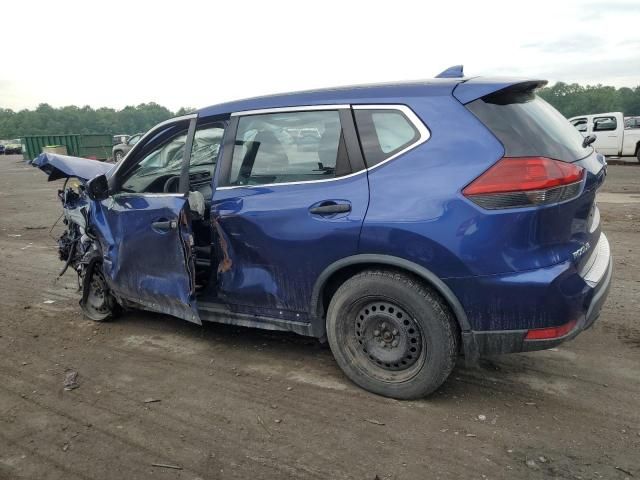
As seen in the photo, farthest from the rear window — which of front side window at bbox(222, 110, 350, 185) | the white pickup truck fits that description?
the white pickup truck

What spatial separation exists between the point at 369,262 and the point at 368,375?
0.76 meters

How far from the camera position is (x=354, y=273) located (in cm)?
324

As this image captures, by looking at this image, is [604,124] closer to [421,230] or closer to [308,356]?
[308,356]

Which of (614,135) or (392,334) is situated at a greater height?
(614,135)

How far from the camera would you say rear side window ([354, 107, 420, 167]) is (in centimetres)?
303

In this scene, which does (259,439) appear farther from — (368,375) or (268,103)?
(268,103)

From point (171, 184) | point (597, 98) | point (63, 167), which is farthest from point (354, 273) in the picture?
point (597, 98)

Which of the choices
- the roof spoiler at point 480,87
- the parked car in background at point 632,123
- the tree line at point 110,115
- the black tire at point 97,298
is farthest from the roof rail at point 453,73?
the tree line at point 110,115

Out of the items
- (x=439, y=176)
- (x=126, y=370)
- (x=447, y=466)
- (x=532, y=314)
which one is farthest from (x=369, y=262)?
(x=126, y=370)

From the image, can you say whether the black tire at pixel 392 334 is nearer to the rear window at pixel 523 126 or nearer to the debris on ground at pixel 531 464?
the debris on ground at pixel 531 464

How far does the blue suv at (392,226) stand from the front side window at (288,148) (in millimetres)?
10

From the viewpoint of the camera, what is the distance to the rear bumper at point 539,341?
9.20 feet

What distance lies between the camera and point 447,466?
102 inches

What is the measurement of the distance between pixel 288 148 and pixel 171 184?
52.2 inches
